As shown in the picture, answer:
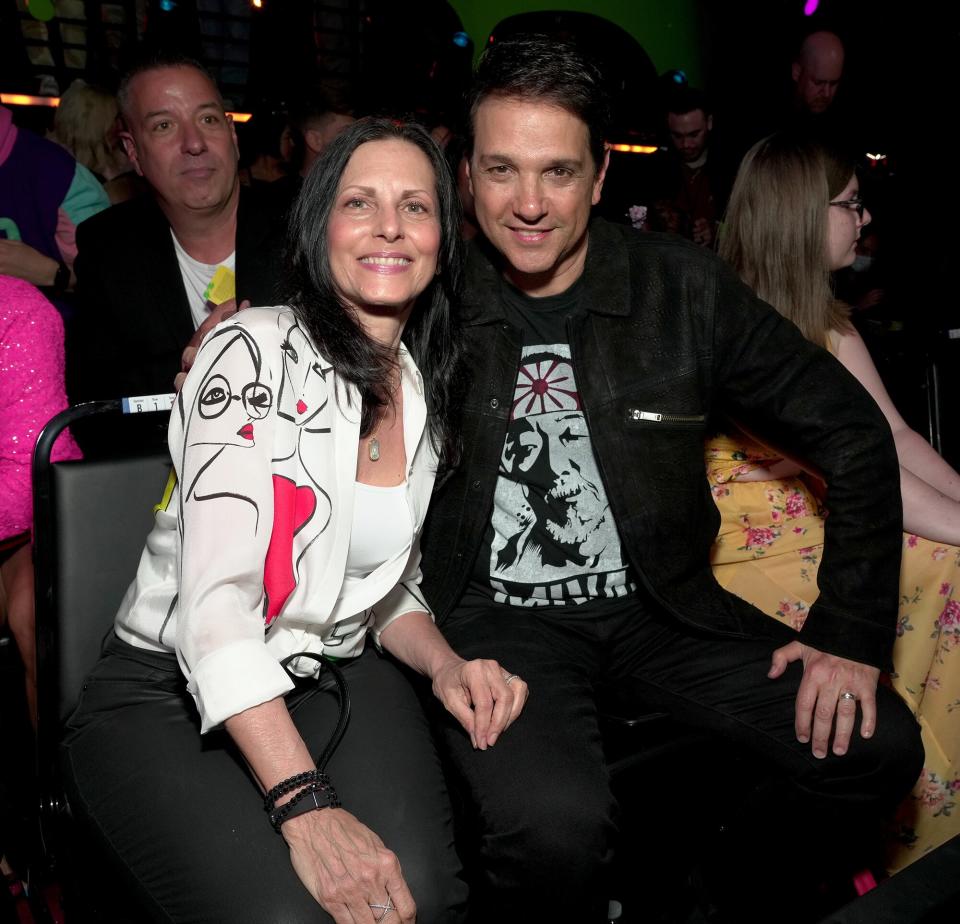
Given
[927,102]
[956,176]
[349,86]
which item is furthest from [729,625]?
[927,102]

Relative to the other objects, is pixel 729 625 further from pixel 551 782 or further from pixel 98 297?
pixel 98 297

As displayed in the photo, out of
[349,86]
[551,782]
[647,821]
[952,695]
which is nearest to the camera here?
[551,782]

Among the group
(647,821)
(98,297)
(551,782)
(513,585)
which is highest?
(98,297)

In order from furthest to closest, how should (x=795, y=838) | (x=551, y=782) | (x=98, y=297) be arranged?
(x=98, y=297)
(x=795, y=838)
(x=551, y=782)

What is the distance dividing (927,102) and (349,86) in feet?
10.6

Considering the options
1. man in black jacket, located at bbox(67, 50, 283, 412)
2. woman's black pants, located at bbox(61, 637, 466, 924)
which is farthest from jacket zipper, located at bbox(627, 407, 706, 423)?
man in black jacket, located at bbox(67, 50, 283, 412)

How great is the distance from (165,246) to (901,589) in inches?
83.2

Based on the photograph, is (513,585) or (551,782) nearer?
(551,782)

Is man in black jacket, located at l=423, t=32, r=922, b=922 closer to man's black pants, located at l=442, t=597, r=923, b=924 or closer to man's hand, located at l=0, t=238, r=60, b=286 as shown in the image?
man's black pants, located at l=442, t=597, r=923, b=924

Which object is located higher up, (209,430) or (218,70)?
(218,70)

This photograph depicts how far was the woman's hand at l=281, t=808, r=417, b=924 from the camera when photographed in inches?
45.0

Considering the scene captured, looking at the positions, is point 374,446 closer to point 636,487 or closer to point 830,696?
point 636,487

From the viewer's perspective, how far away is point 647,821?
1.77 meters

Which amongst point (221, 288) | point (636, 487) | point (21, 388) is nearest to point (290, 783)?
point (636, 487)
